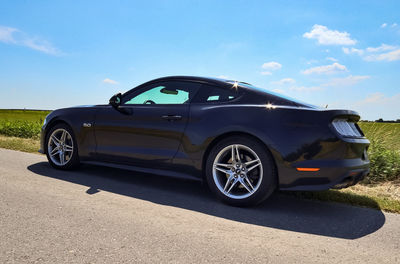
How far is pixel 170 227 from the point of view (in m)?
3.00

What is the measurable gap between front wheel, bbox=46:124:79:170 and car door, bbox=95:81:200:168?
0.58 m

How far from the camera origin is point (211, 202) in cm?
394

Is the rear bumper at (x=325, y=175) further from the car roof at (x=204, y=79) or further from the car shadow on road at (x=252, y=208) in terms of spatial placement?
the car roof at (x=204, y=79)

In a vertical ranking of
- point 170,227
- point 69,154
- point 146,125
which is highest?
→ point 146,125

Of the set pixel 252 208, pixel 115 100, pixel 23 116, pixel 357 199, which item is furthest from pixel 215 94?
pixel 23 116

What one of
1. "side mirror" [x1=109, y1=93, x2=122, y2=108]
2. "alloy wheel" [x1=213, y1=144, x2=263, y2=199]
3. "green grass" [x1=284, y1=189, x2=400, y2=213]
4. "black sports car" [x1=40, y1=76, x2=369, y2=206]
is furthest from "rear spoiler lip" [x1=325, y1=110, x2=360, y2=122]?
"side mirror" [x1=109, y1=93, x2=122, y2=108]

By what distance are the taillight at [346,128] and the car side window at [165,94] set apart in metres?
1.69

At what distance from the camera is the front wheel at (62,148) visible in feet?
17.2

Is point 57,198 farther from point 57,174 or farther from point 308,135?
point 308,135

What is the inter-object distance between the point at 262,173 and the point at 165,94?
1.71 m

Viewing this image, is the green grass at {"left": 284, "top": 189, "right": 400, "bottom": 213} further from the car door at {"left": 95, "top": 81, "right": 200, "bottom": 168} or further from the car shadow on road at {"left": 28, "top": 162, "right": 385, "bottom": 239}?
the car door at {"left": 95, "top": 81, "right": 200, "bottom": 168}

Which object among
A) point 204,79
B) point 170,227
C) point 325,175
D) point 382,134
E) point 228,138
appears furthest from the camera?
point 382,134

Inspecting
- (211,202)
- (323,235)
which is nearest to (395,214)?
(323,235)

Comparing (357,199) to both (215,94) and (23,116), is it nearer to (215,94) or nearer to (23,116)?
(215,94)
